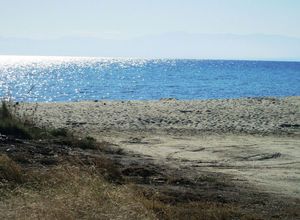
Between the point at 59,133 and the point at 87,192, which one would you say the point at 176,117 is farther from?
the point at 87,192

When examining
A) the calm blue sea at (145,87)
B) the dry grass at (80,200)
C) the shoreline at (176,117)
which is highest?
the dry grass at (80,200)

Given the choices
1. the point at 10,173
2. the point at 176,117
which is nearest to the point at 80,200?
the point at 10,173

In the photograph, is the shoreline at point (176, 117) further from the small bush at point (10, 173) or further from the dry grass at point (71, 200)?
the dry grass at point (71, 200)

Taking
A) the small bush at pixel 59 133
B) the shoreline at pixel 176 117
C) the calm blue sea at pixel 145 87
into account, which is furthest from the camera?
the calm blue sea at pixel 145 87

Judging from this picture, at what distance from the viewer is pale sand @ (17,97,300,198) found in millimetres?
11828

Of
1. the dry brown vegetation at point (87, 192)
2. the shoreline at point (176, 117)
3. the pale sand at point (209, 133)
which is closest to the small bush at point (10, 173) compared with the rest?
the dry brown vegetation at point (87, 192)

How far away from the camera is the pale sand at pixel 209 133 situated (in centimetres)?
1183

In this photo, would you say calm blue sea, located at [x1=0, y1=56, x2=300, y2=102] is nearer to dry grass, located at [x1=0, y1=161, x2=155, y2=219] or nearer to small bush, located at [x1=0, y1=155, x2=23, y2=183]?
small bush, located at [x1=0, y1=155, x2=23, y2=183]

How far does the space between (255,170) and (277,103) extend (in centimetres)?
1710

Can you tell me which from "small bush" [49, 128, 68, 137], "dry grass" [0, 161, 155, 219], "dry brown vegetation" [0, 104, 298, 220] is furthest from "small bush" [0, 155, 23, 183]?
"small bush" [49, 128, 68, 137]

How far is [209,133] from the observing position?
58.6ft

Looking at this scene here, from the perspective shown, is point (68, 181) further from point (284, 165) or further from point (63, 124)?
point (63, 124)

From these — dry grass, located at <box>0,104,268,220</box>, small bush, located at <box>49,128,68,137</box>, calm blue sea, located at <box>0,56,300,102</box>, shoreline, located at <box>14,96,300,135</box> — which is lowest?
calm blue sea, located at <box>0,56,300,102</box>

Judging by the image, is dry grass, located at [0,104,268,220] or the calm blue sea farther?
the calm blue sea
